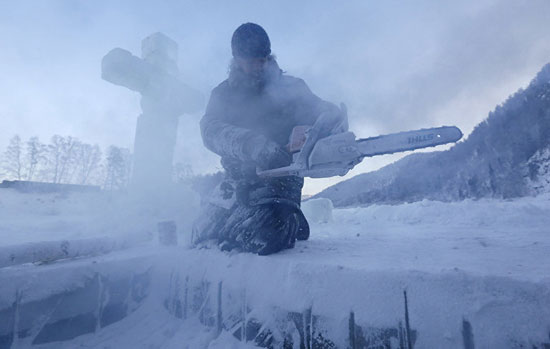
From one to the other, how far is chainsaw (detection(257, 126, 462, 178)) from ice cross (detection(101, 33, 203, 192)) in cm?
479

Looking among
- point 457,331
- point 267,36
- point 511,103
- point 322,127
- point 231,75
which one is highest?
point 511,103

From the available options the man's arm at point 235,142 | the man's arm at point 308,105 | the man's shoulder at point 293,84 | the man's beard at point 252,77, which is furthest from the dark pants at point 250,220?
the man's shoulder at point 293,84

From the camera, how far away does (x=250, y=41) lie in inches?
98.7

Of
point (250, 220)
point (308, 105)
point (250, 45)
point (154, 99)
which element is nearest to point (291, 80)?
point (308, 105)

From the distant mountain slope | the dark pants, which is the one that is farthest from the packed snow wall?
the distant mountain slope

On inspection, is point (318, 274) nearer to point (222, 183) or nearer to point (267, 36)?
point (222, 183)

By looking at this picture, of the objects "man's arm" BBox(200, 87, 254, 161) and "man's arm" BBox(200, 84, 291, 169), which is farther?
"man's arm" BBox(200, 87, 254, 161)

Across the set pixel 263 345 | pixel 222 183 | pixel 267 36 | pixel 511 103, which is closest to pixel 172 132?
pixel 222 183

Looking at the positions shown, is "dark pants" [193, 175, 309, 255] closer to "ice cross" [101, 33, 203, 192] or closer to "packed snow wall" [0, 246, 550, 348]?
"packed snow wall" [0, 246, 550, 348]

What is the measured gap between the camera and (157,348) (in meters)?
2.04

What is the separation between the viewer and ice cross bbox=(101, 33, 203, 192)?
5.95 metres

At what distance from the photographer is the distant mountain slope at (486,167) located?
54.3ft

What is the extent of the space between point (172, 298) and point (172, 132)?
4715 mm

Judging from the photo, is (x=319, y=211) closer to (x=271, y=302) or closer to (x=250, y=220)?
(x=250, y=220)
